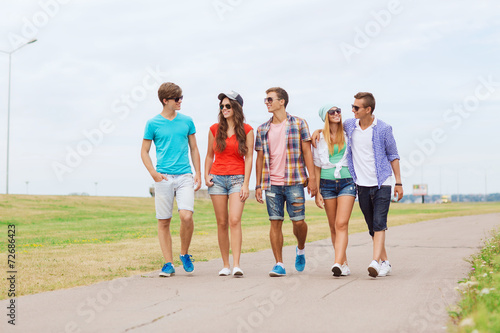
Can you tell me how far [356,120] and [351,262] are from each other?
277cm

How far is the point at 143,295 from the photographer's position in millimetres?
6250

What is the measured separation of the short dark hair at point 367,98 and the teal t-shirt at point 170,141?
226 cm

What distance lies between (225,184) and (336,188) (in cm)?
143

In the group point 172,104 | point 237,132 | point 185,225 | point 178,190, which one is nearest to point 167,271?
point 185,225

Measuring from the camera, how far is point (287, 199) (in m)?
7.75

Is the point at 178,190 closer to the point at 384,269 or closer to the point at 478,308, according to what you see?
the point at 384,269

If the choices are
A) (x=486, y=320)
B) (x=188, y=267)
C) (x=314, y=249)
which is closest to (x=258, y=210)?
(x=314, y=249)

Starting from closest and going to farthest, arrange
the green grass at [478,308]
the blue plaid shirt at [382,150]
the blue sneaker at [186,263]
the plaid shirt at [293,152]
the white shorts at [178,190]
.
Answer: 1. the green grass at [478,308]
2. the blue plaid shirt at [382,150]
3. the plaid shirt at [293,152]
4. the white shorts at [178,190]
5. the blue sneaker at [186,263]

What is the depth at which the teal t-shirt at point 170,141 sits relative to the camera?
301 inches

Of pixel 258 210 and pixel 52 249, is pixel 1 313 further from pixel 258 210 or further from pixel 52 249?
pixel 258 210

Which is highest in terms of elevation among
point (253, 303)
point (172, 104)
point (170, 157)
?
point (172, 104)

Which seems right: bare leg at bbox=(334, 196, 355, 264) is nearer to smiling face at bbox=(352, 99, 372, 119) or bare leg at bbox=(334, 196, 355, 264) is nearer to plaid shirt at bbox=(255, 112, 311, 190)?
plaid shirt at bbox=(255, 112, 311, 190)

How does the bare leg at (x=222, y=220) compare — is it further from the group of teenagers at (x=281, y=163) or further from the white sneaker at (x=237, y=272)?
the white sneaker at (x=237, y=272)

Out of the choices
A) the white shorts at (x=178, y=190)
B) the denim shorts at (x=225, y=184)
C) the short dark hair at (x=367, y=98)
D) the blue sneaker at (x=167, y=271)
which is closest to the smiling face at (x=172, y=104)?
the white shorts at (x=178, y=190)
